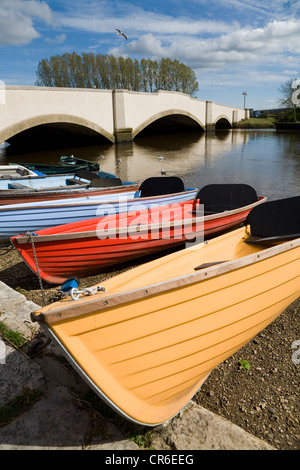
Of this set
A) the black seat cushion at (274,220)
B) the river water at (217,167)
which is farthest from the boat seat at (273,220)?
the river water at (217,167)

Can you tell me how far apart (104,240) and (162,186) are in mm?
3345

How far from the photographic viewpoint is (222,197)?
24.6ft

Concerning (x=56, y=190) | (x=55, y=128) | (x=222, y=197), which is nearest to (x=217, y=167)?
(x=222, y=197)

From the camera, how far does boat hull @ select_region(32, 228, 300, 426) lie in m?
2.43

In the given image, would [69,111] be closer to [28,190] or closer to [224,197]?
[28,190]

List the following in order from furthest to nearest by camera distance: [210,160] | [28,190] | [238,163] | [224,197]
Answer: [210,160], [238,163], [28,190], [224,197]

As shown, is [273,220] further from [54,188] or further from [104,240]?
[54,188]

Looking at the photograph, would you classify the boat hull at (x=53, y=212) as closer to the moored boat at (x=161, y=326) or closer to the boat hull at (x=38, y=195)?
the boat hull at (x=38, y=195)

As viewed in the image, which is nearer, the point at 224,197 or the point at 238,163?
the point at 224,197

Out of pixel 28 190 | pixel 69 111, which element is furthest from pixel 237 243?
pixel 69 111

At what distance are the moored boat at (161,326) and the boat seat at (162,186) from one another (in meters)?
5.30

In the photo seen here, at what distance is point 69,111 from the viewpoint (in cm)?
2752

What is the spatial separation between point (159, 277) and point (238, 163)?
18406 millimetres

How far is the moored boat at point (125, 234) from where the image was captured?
5559 millimetres
